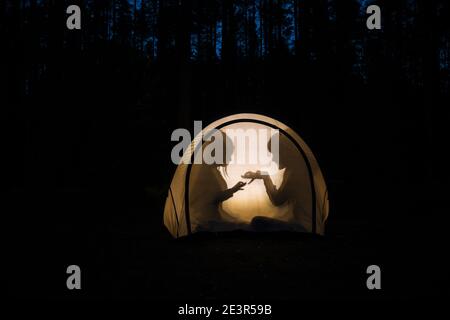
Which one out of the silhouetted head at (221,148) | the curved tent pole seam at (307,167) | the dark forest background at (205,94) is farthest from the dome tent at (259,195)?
the dark forest background at (205,94)

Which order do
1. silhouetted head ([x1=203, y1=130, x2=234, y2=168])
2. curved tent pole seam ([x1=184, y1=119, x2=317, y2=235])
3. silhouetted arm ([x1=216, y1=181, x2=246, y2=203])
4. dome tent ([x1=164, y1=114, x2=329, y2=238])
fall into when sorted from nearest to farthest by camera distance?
1. curved tent pole seam ([x1=184, y1=119, x2=317, y2=235])
2. dome tent ([x1=164, y1=114, x2=329, y2=238])
3. silhouetted arm ([x1=216, y1=181, x2=246, y2=203])
4. silhouetted head ([x1=203, y1=130, x2=234, y2=168])

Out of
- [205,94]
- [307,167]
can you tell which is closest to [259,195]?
[307,167]

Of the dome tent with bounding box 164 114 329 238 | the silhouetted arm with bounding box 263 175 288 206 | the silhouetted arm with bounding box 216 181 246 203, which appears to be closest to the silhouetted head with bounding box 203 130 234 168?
the dome tent with bounding box 164 114 329 238

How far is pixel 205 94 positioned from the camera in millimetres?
18641

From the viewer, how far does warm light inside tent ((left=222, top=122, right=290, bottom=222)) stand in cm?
582

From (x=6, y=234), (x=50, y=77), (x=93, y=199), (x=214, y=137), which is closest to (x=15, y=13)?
(x=50, y=77)

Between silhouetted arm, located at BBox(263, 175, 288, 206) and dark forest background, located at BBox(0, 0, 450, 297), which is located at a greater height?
dark forest background, located at BBox(0, 0, 450, 297)

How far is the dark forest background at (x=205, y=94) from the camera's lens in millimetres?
10180

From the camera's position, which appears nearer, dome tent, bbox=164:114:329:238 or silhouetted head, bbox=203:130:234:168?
dome tent, bbox=164:114:329:238

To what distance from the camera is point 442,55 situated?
20812 millimetres

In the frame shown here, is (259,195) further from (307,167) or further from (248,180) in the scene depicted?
(307,167)

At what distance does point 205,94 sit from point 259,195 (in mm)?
13500

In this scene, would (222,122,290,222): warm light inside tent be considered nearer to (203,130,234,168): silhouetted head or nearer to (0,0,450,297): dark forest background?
(203,130,234,168): silhouetted head

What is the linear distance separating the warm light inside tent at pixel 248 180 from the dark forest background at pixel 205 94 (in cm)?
254
